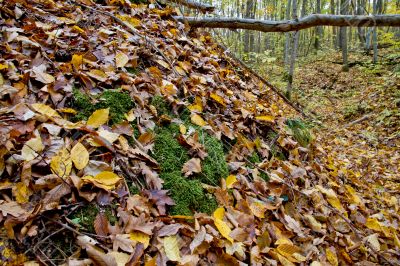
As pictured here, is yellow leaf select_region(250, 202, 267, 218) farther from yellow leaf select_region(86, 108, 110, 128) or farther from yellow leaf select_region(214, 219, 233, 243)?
yellow leaf select_region(86, 108, 110, 128)

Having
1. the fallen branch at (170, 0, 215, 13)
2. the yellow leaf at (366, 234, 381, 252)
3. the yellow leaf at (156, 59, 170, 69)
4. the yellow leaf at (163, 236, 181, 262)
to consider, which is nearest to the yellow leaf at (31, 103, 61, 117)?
the yellow leaf at (163, 236, 181, 262)

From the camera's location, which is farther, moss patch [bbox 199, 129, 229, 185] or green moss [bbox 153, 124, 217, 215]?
moss patch [bbox 199, 129, 229, 185]

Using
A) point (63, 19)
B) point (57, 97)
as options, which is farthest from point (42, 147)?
point (63, 19)

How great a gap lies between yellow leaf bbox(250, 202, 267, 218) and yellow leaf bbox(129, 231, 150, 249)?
0.86m

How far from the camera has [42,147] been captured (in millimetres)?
1596

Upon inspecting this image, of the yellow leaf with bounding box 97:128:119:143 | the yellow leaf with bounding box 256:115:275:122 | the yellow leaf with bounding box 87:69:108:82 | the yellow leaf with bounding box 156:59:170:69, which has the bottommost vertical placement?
the yellow leaf with bounding box 256:115:275:122

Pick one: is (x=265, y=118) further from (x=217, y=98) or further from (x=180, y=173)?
(x=180, y=173)

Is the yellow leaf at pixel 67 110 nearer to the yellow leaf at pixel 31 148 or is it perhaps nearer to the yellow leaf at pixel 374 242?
the yellow leaf at pixel 31 148

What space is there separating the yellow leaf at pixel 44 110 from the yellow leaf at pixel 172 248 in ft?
3.29

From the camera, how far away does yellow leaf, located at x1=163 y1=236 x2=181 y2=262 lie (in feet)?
4.86

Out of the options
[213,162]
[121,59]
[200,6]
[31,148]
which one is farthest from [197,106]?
[200,6]

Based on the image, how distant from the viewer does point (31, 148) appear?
1523 millimetres

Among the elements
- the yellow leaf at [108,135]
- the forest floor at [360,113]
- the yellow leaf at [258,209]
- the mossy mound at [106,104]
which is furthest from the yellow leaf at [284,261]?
the forest floor at [360,113]

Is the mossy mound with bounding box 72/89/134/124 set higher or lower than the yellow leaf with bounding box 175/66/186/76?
lower
